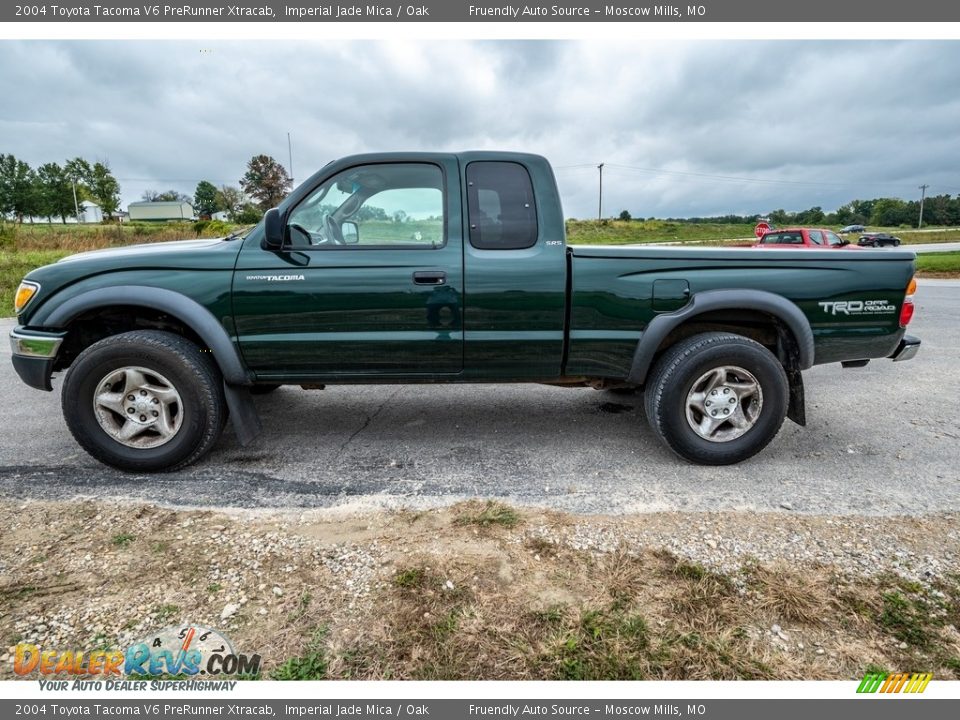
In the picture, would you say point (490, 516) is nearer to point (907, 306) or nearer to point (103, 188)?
point (907, 306)

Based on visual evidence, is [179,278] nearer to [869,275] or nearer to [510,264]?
[510,264]

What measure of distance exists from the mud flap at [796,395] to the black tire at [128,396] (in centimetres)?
366

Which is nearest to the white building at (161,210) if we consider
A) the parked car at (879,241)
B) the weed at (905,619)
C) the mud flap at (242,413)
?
the parked car at (879,241)

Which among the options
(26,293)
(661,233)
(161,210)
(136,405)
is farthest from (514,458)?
(161,210)

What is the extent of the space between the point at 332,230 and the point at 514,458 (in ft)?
6.18

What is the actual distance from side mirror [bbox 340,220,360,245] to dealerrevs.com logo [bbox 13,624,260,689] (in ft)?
7.51

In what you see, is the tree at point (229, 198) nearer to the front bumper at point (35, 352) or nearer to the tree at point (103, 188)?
the tree at point (103, 188)

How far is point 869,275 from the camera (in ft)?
11.0

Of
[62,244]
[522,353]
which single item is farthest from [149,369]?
[62,244]

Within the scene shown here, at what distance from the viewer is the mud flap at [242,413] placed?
3352mm

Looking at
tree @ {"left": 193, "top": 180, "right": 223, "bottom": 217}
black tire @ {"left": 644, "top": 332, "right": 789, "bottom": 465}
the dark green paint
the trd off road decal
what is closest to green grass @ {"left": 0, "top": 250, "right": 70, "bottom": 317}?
the dark green paint

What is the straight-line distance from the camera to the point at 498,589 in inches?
85.5

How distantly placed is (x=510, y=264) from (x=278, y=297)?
140 cm

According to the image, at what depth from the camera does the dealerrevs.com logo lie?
1802 mm
